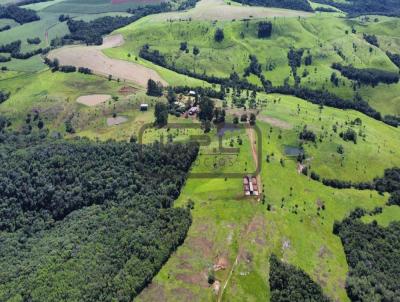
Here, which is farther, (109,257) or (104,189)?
(104,189)

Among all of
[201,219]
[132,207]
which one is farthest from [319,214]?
[132,207]

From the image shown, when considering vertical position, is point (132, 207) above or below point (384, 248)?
above

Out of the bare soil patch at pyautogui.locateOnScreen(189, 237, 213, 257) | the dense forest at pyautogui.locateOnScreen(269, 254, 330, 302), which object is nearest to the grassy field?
the bare soil patch at pyautogui.locateOnScreen(189, 237, 213, 257)

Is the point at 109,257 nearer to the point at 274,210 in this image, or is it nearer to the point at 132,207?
the point at 132,207

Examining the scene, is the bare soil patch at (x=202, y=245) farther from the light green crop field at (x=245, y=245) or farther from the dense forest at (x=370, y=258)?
the dense forest at (x=370, y=258)

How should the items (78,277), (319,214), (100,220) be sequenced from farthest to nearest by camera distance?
(319,214), (100,220), (78,277)

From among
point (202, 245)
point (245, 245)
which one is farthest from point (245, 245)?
Answer: point (202, 245)
